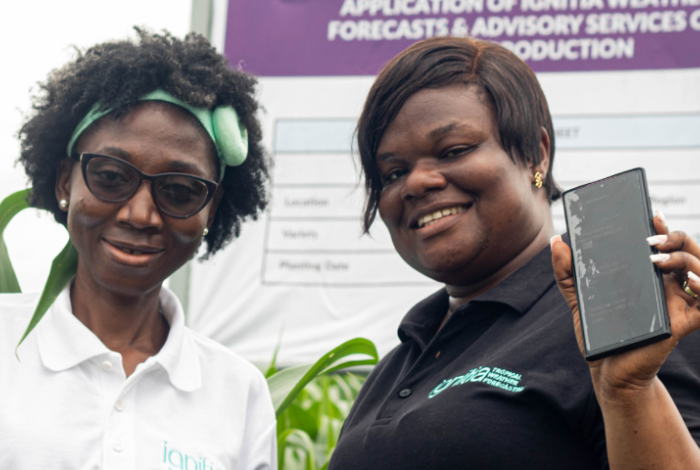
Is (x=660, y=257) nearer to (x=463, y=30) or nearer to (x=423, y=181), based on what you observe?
(x=423, y=181)

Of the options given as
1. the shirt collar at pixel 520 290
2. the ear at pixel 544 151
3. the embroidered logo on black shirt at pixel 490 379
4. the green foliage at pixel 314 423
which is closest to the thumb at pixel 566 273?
the embroidered logo on black shirt at pixel 490 379

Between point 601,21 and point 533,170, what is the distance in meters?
2.15

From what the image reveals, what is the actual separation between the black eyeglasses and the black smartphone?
0.92 meters

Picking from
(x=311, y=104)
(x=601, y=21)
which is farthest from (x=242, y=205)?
(x=601, y=21)

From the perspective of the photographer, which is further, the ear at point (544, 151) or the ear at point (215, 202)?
the ear at point (215, 202)

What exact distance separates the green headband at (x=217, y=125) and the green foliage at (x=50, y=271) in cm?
24

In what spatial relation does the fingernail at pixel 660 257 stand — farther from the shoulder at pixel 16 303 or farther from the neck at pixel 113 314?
the shoulder at pixel 16 303

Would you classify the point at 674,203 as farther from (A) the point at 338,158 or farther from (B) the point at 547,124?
(B) the point at 547,124

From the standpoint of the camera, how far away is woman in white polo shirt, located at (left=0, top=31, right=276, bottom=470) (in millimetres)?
1433

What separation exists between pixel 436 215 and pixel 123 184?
69 centimetres

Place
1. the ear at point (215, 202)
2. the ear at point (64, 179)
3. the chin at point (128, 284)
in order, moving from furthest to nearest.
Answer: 1. the ear at point (215, 202)
2. the ear at point (64, 179)
3. the chin at point (128, 284)

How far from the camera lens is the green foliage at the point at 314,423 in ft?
7.32

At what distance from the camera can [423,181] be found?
1.48 meters

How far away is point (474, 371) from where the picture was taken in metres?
1.26
